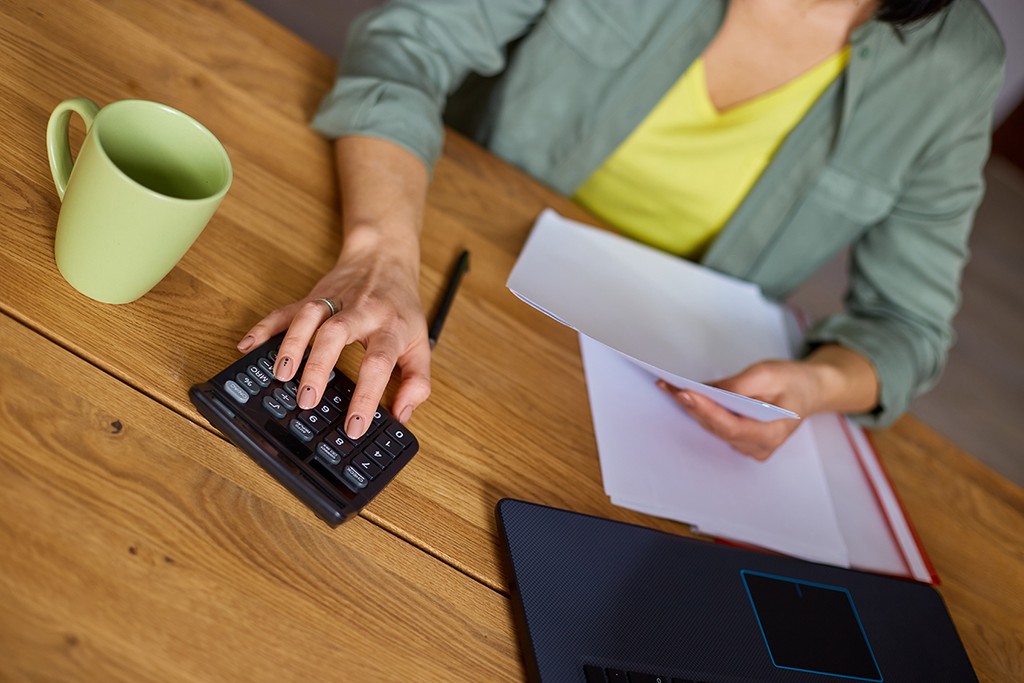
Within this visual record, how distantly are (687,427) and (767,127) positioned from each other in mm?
504

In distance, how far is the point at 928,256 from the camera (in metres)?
1.11

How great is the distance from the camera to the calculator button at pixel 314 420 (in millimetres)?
592

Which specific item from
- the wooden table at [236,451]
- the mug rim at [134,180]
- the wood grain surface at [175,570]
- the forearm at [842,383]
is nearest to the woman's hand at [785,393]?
the forearm at [842,383]

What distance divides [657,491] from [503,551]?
0.20m

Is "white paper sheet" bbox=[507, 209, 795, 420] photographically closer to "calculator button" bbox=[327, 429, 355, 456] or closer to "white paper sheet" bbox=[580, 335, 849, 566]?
"white paper sheet" bbox=[580, 335, 849, 566]

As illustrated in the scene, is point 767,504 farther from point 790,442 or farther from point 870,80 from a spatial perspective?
point 870,80

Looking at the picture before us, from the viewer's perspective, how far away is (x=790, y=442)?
3.02 ft

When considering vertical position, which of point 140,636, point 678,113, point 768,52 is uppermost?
point 768,52

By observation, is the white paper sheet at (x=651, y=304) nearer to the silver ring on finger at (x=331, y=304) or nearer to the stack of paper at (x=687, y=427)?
the stack of paper at (x=687, y=427)

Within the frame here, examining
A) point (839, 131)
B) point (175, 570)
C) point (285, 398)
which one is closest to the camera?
point (175, 570)

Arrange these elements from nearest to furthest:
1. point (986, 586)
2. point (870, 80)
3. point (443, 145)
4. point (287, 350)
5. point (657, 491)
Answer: point (287, 350), point (657, 491), point (986, 586), point (443, 145), point (870, 80)

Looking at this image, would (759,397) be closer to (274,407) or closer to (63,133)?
(274,407)

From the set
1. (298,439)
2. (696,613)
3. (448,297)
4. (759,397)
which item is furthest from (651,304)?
(298,439)

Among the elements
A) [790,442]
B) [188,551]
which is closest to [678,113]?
[790,442]
